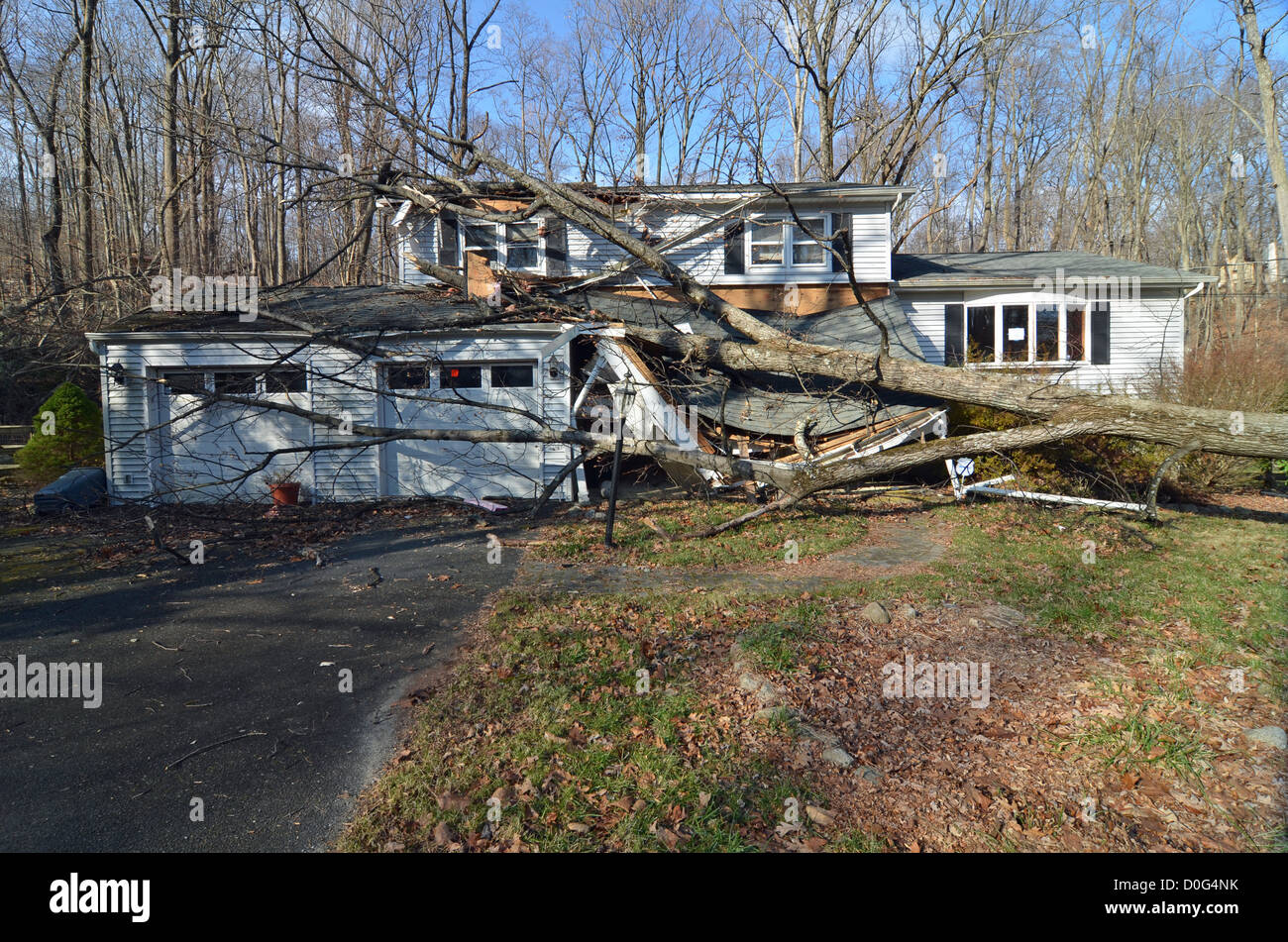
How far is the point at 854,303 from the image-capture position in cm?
1465

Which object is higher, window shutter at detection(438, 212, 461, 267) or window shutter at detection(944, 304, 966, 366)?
window shutter at detection(438, 212, 461, 267)

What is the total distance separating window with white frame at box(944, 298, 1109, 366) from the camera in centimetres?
1553

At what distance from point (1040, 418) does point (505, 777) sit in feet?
22.9

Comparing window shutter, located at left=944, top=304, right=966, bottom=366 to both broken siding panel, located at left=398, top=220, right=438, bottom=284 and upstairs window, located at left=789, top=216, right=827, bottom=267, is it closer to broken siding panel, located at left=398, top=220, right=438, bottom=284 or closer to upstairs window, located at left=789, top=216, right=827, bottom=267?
upstairs window, located at left=789, top=216, right=827, bottom=267

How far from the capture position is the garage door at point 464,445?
11.8 metres

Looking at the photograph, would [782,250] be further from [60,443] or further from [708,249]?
[60,443]

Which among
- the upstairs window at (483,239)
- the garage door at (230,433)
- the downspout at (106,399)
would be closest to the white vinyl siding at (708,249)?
the upstairs window at (483,239)

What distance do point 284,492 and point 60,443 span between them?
4.95 m

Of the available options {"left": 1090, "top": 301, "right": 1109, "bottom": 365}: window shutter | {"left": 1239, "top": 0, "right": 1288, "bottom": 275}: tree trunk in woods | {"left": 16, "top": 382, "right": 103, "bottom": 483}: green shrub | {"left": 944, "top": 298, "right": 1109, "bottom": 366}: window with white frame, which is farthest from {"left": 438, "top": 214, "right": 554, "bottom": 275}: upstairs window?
{"left": 1239, "top": 0, "right": 1288, "bottom": 275}: tree trunk in woods

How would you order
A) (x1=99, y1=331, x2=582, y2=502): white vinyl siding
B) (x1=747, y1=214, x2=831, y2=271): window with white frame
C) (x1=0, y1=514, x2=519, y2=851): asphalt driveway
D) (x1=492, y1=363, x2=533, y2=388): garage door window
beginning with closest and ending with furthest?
(x1=0, y1=514, x2=519, y2=851): asphalt driveway → (x1=99, y1=331, x2=582, y2=502): white vinyl siding → (x1=492, y1=363, x2=533, y2=388): garage door window → (x1=747, y1=214, x2=831, y2=271): window with white frame

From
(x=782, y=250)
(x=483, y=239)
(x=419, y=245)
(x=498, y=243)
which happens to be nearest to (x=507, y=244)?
(x=498, y=243)

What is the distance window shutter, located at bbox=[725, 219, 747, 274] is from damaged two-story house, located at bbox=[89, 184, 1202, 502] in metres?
0.04

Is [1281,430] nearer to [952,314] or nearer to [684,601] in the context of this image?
[684,601]
